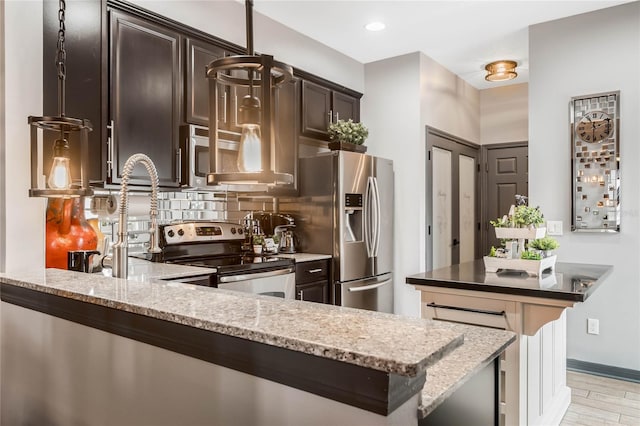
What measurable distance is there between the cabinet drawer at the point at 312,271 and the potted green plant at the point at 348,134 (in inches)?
42.3

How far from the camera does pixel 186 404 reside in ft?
3.60

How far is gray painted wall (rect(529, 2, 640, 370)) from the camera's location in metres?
3.38

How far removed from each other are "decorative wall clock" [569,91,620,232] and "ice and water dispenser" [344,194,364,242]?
168 centimetres

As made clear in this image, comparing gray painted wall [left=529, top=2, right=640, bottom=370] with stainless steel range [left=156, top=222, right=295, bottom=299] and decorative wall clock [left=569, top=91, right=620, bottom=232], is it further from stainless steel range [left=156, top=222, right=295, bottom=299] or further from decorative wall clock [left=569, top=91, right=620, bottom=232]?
stainless steel range [left=156, top=222, right=295, bottom=299]

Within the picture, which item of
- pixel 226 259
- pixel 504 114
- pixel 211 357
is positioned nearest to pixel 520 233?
pixel 211 357

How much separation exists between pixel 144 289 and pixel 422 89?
372 centimetres

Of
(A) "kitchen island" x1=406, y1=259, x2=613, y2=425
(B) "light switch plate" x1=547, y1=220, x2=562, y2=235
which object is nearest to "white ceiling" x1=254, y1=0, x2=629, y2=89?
(B) "light switch plate" x1=547, y1=220, x2=562, y2=235

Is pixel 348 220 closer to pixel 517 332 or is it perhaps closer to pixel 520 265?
pixel 520 265

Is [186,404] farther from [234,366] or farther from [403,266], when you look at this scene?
[403,266]

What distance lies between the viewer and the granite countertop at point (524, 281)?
201 cm

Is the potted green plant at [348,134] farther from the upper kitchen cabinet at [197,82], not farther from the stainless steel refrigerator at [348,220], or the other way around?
the upper kitchen cabinet at [197,82]

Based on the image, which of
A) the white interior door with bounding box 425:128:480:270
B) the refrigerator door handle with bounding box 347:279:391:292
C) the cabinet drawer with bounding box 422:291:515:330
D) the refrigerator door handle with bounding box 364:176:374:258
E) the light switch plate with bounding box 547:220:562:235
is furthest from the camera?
the white interior door with bounding box 425:128:480:270

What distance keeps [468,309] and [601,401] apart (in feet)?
5.09

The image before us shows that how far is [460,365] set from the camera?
1.10 metres
